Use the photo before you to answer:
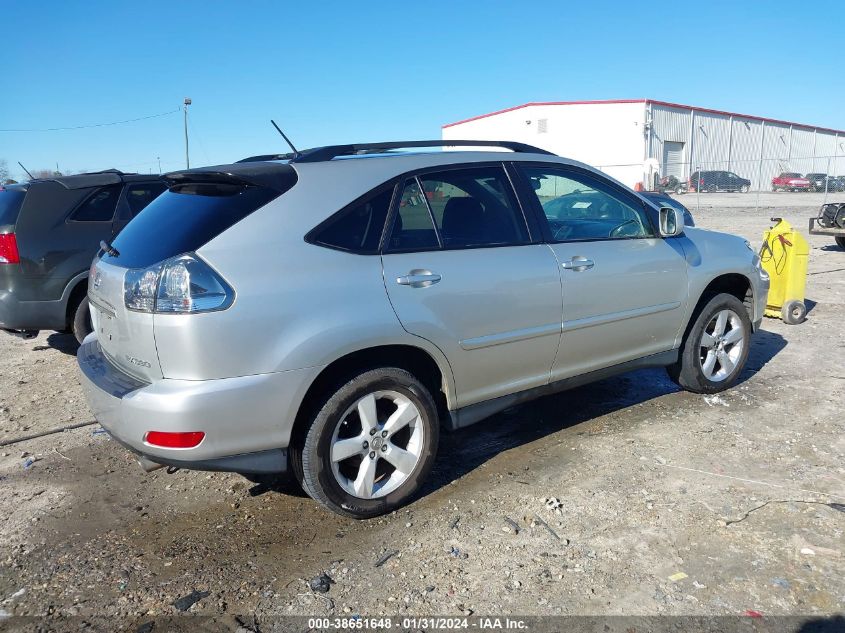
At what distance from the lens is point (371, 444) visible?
3.33 meters

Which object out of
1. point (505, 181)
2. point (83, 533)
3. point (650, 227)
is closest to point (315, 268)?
point (505, 181)

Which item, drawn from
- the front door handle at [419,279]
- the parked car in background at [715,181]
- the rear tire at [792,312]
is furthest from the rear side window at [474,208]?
the parked car in background at [715,181]

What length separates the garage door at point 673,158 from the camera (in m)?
42.2

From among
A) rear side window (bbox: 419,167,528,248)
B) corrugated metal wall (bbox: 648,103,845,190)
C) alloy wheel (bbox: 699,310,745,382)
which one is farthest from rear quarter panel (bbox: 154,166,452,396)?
corrugated metal wall (bbox: 648,103,845,190)

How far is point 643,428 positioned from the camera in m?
4.46

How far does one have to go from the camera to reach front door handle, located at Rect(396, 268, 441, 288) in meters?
3.29

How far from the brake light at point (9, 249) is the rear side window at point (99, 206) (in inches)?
21.4

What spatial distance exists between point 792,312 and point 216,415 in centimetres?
667

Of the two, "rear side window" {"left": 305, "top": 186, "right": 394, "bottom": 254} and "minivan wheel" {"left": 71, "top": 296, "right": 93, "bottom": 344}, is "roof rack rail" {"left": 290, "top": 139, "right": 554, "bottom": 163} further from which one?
"minivan wheel" {"left": 71, "top": 296, "right": 93, "bottom": 344}

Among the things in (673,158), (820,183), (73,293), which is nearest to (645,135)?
(673,158)

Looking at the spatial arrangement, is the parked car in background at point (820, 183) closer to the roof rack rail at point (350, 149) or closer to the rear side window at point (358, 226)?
the roof rack rail at point (350, 149)

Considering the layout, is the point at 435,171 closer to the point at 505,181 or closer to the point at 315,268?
the point at 505,181

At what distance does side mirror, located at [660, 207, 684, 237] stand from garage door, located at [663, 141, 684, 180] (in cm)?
3943

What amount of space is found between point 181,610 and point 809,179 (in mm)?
46769
